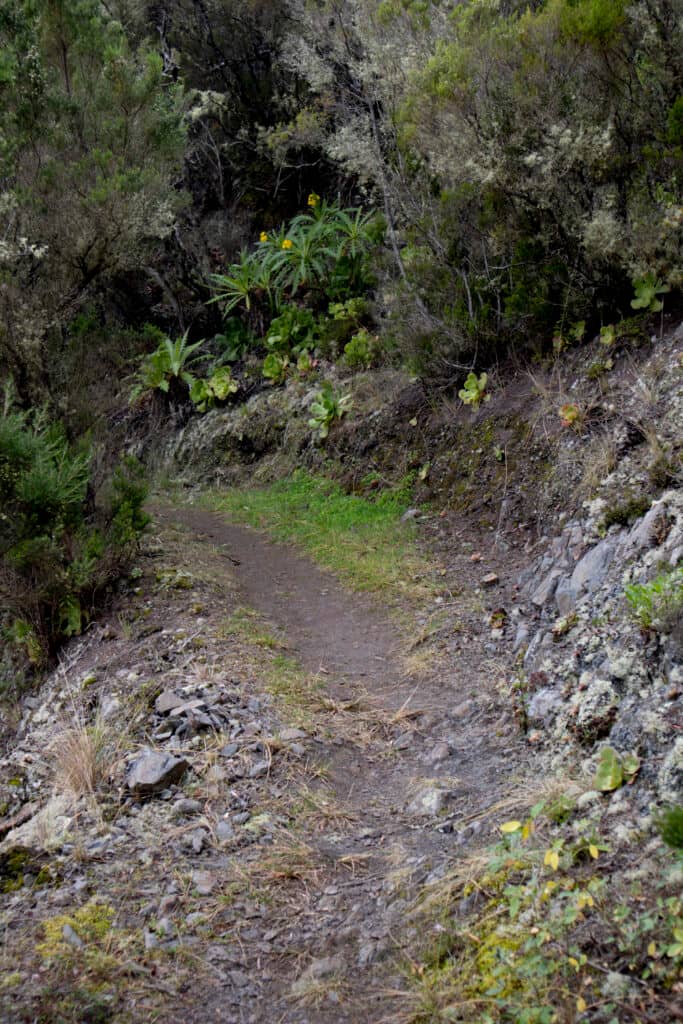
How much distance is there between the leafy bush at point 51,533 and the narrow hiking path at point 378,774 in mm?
1104

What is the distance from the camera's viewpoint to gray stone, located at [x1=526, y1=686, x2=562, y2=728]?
375cm

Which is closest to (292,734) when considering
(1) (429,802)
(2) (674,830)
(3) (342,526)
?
(1) (429,802)

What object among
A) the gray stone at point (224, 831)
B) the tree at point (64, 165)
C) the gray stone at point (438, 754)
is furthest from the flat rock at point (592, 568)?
the tree at point (64, 165)

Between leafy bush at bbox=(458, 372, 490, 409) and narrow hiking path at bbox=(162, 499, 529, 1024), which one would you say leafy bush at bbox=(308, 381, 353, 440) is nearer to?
leafy bush at bbox=(458, 372, 490, 409)

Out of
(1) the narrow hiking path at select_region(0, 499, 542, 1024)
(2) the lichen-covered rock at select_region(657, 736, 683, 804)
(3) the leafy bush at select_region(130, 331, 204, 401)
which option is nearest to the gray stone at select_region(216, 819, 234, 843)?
(1) the narrow hiking path at select_region(0, 499, 542, 1024)

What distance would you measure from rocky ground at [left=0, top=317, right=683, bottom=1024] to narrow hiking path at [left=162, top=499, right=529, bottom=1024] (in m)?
0.01

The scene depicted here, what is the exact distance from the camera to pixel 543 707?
383 cm

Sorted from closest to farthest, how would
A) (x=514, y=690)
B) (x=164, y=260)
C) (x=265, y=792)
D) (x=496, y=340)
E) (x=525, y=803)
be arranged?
1. (x=525, y=803)
2. (x=265, y=792)
3. (x=514, y=690)
4. (x=496, y=340)
5. (x=164, y=260)

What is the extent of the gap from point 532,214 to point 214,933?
622 cm

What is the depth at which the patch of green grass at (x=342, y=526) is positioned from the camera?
6.36m

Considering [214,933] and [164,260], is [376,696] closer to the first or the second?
[214,933]

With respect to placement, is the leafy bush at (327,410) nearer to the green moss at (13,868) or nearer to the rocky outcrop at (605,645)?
the rocky outcrop at (605,645)

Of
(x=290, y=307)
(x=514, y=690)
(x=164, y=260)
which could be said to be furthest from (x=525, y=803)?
(x=164, y=260)

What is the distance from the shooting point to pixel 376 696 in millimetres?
4672
